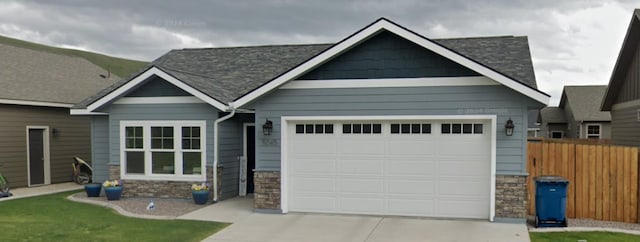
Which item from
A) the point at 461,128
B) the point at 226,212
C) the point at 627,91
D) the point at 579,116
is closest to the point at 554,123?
the point at 579,116

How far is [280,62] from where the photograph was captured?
611 inches

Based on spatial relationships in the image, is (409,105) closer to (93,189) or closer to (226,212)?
(226,212)

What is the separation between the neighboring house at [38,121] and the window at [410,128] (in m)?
11.7

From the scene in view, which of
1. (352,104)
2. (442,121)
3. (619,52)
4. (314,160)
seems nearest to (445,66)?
(442,121)

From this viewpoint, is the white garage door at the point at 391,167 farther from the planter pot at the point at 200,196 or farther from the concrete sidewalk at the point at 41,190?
the concrete sidewalk at the point at 41,190

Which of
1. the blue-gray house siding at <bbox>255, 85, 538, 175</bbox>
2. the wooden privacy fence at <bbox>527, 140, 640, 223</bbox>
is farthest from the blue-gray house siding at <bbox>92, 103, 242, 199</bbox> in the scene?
the wooden privacy fence at <bbox>527, 140, 640, 223</bbox>

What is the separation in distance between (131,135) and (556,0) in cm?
1116

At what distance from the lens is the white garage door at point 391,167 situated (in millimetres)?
10039

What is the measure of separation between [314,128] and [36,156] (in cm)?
1076

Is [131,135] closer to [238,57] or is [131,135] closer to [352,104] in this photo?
[238,57]

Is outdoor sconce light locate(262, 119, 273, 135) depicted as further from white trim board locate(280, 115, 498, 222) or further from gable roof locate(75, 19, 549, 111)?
gable roof locate(75, 19, 549, 111)

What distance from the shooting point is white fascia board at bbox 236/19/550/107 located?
363 inches

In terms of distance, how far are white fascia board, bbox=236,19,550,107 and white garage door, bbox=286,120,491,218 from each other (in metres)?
1.01

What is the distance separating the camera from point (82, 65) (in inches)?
866
